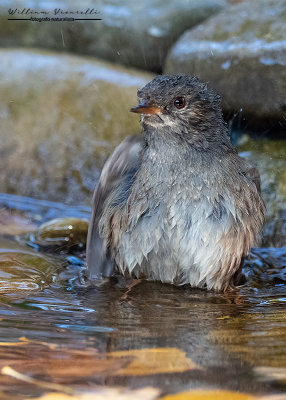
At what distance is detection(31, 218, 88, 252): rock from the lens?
15.6ft

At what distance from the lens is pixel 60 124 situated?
6098mm

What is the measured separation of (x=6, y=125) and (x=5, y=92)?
1.19 ft

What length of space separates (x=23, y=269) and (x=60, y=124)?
2550 millimetres

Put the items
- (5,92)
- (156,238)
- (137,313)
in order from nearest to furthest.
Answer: (137,313), (156,238), (5,92)

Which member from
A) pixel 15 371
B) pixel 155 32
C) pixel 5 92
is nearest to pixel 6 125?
pixel 5 92

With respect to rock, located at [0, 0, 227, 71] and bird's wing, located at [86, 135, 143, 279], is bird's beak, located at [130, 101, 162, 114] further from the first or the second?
rock, located at [0, 0, 227, 71]

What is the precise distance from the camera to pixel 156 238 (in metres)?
3.77

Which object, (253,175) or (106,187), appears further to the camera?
(106,187)

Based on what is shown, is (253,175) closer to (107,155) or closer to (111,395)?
(107,155)

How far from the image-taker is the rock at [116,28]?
6.69 m

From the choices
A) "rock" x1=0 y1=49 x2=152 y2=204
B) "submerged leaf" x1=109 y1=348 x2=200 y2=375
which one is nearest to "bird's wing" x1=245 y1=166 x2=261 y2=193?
"submerged leaf" x1=109 y1=348 x2=200 y2=375

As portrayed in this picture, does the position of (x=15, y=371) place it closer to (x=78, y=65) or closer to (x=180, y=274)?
(x=180, y=274)

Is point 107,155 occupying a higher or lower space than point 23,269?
higher

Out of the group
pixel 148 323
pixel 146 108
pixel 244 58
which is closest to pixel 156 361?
pixel 148 323
